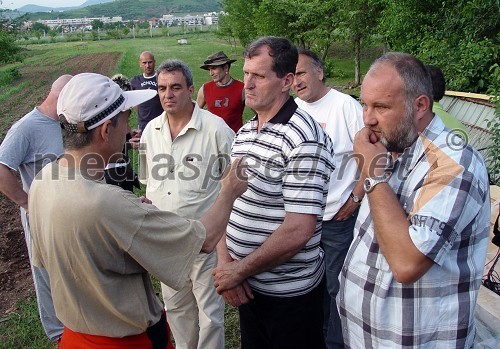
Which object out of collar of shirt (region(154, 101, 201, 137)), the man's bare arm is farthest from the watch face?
the man's bare arm

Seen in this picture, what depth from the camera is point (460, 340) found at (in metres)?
1.81

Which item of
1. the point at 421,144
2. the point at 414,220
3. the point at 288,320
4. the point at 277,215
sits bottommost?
the point at 288,320

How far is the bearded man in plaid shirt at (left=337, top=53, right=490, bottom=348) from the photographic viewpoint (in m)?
1.64

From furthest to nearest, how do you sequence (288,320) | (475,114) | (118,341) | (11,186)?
(475,114) → (11,186) → (288,320) → (118,341)

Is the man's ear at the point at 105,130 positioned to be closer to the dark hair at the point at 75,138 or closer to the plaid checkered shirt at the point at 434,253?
the dark hair at the point at 75,138

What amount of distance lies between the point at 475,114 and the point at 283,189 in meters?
5.89

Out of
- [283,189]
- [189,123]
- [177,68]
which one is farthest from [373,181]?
[177,68]

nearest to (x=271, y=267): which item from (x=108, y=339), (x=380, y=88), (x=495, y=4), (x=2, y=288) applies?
(x=108, y=339)

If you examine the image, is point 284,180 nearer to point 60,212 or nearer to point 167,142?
point 60,212

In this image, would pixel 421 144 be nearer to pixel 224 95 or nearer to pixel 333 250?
pixel 333 250

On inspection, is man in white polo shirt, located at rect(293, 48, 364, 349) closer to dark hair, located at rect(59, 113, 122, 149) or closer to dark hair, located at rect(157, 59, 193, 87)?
dark hair, located at rect(157, 59, 193, 87)

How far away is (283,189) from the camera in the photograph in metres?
2.30

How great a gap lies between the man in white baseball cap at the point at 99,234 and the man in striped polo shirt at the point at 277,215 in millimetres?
376

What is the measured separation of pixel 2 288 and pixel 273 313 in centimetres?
372
